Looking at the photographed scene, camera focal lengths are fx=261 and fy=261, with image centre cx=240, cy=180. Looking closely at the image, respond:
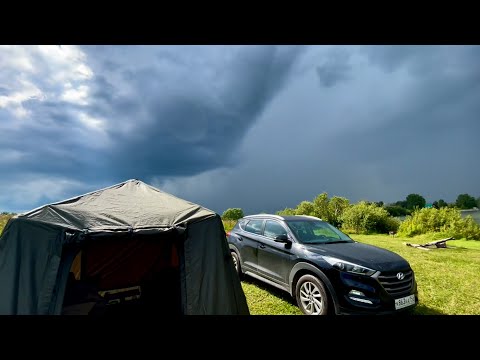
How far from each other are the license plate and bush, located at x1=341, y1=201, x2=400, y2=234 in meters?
19.6

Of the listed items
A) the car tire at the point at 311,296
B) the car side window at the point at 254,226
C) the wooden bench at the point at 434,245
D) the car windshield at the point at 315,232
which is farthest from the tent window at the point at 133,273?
the wooden bench at the point at 434,245

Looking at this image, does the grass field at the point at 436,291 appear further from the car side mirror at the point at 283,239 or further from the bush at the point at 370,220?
the bush at the point at 370,220

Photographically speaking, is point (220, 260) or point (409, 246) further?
point (409, 246)

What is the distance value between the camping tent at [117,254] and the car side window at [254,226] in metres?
1.96

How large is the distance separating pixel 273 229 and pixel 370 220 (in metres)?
19.8

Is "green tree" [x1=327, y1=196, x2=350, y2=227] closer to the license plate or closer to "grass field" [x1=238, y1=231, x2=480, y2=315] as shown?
"grass field" [x1=238, y1=231, x2=480, y2=315]

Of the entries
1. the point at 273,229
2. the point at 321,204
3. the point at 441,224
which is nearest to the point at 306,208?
the point at 321,204

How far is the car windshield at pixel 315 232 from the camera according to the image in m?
5.12

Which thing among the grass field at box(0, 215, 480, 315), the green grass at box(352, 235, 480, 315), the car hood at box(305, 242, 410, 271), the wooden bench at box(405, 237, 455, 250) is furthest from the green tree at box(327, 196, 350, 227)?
the car hood at box(305, 242, 410, 271)

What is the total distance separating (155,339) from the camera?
128 cm

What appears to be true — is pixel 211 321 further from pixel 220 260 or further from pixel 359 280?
pixel 359 280

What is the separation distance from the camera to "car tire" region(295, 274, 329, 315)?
4.20m
